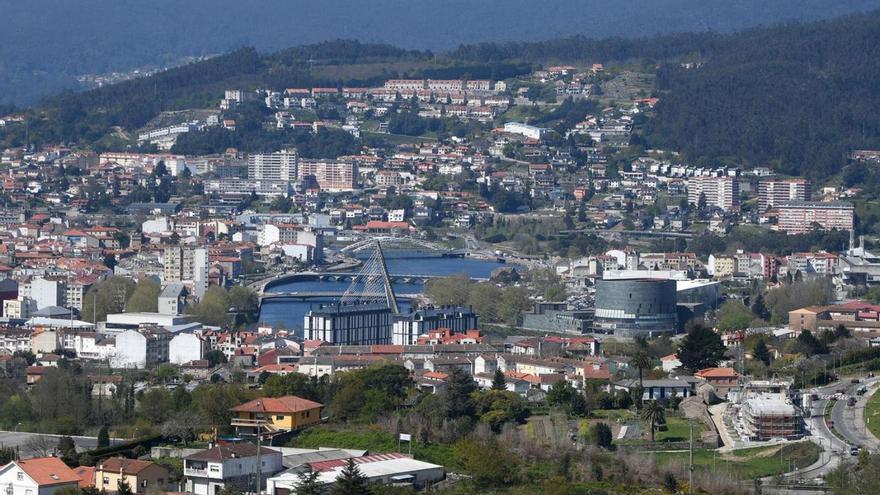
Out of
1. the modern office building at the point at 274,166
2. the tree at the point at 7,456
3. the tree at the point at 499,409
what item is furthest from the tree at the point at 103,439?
the modern office building at the point at 274,166

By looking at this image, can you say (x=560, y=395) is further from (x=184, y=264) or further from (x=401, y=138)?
(x=401, y=138)

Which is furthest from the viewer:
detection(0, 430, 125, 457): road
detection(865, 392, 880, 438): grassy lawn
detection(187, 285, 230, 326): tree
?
detection(187, 285, 230, 326): tree

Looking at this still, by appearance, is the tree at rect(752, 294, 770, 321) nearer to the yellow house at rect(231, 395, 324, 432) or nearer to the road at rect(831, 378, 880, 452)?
the road at rect(831, 378, 880, 452)

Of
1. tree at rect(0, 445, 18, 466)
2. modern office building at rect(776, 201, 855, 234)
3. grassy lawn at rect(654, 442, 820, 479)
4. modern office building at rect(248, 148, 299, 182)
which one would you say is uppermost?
modern office building at rect(248, 148, 299, 182)

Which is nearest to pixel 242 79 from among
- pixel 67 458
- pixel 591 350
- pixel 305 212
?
pixel 305 212

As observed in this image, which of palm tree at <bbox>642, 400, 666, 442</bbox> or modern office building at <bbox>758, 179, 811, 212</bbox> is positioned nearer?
palm tree at <bbox>642, 400, 666, 442</bbox>

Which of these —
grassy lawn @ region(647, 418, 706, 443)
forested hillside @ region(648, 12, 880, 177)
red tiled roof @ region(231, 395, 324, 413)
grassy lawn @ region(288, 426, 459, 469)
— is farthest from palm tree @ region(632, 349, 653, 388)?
forested hillside @ region(648, 12, 880, 177)

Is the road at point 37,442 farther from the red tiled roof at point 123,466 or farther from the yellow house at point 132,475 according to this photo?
the yellow house at point 132,475
